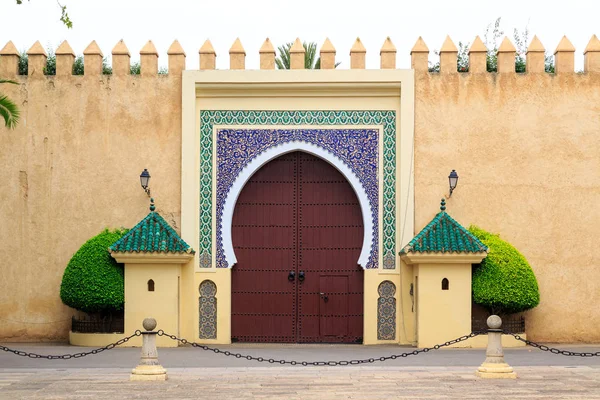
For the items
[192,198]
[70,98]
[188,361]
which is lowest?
[188,361]

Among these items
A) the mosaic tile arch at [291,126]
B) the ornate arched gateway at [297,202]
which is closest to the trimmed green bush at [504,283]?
the ornate arched gateway at [297,202]

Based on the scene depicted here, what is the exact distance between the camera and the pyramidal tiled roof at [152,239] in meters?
15.7

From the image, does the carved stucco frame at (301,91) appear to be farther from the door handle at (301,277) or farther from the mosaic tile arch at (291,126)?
the door handle at (301,277)

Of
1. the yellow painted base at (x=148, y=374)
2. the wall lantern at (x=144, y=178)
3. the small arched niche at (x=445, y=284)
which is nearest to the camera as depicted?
the yellow painted base at (x=148, y=374)

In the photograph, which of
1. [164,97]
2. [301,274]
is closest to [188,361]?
[301,274]

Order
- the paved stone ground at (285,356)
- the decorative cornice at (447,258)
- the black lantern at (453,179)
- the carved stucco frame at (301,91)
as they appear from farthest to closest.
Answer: the carved stucco frame at (301,91)
the black lantern at (453,179)
the decorative cornice at (447,258)
the paved stone ground at (285,356)

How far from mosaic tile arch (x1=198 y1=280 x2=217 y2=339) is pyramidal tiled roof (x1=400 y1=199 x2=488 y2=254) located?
3.02 m

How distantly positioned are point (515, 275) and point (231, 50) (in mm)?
5592

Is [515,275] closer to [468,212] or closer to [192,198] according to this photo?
[468,212]

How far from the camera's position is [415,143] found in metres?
16.5

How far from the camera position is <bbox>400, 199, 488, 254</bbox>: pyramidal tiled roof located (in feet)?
51.0

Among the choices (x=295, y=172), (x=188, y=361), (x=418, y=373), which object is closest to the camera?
(x=418, y=373)

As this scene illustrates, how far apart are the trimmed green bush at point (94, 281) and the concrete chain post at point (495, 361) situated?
6.06 m

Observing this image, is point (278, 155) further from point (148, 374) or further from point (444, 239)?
point (148, 374)
